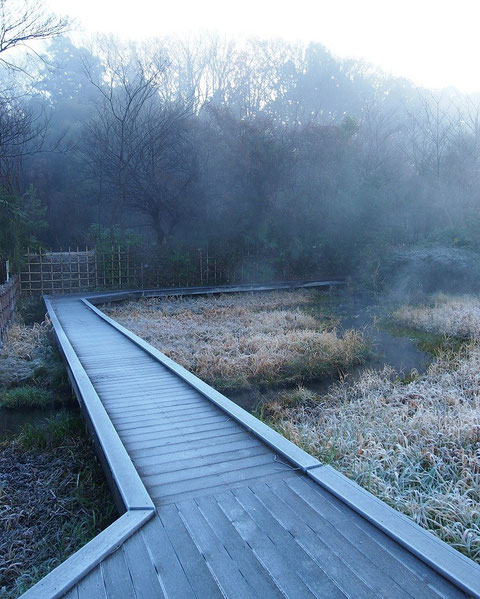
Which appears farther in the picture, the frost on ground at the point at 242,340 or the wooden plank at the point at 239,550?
the frost on ground at the point at 242,340

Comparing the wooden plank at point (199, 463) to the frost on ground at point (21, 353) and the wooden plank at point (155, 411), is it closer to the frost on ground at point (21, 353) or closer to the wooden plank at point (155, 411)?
the wooden plank at point (155, 411)

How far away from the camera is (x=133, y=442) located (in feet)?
9.45

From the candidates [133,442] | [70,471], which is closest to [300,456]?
[133,442]

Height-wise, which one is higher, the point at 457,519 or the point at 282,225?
the point at 282,225

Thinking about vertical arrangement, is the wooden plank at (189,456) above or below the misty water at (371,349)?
above

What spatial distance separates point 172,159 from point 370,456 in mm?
12684

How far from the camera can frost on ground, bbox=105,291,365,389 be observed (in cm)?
572

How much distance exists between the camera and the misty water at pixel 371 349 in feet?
17.3

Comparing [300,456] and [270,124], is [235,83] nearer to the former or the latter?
[270,124]

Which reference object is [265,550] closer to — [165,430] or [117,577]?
[117,577]

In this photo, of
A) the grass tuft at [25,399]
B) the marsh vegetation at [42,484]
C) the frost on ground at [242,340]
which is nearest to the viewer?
the marsh vegetation at [42,484]

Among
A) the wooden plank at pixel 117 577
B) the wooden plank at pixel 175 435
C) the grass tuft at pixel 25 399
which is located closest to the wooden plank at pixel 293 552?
the wooden plank at pixel 117 577

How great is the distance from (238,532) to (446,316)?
24.3 ft

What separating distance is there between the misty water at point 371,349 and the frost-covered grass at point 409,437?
29 centimetres
